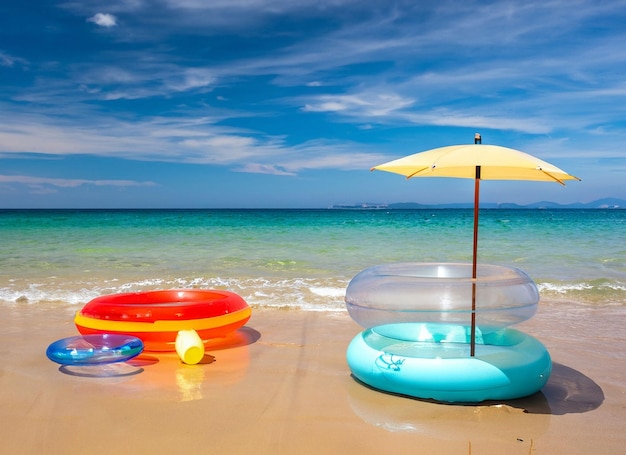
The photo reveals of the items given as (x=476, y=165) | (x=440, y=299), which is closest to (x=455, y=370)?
(x=440, y=299)

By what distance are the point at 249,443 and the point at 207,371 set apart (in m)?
1.59

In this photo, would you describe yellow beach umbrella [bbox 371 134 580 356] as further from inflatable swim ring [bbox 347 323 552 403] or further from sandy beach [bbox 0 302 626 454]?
sandy beach [bbox 0 302 626 454]

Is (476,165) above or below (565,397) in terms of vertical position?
above

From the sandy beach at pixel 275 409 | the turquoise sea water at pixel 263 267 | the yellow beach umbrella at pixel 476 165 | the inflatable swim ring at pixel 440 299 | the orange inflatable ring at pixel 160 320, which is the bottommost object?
the sandy beach at pixel 275 409

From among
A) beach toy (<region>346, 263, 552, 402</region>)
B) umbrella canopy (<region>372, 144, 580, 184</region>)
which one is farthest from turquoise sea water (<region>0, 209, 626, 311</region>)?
umbrella canopy (<region>372, 144, 580, 184</region>)

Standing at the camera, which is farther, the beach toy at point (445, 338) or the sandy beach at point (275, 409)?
the beach toy at point (445, 338)

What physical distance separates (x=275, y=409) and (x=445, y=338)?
1701 mm

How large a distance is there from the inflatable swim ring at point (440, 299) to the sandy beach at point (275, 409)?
2.02ft

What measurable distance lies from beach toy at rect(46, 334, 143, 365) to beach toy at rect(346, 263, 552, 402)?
6.49ft

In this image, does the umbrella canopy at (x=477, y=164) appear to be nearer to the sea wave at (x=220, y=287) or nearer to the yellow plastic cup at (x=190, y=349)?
the yellow plastic cup at (x=190, y=349)

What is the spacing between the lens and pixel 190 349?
4.87 meters

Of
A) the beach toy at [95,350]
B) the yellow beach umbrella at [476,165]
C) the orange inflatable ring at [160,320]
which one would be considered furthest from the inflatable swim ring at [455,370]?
the beach toy at [95,350]

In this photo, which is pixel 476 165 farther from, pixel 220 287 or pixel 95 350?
pixel 220 287

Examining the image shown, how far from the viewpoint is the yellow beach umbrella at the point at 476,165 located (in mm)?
3943
